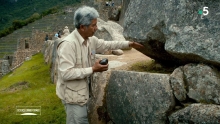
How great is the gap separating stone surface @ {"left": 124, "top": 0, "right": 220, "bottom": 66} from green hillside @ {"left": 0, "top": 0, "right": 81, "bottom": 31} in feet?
217

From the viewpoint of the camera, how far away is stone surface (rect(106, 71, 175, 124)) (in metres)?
3.73

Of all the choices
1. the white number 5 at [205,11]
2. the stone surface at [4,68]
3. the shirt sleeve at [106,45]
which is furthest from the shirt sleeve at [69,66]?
the stone surface at [4,68]

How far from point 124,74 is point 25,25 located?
56.1 metres

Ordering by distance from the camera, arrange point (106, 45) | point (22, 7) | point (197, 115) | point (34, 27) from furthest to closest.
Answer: point (22, 7), point (34, 27), point (106, 45), point (197, 115)

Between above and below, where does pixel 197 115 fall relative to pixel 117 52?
below

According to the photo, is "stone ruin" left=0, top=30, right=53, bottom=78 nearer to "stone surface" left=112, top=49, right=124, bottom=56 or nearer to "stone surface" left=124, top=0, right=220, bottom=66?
"stone surface" left=112, top=49, right=124, bottom=56

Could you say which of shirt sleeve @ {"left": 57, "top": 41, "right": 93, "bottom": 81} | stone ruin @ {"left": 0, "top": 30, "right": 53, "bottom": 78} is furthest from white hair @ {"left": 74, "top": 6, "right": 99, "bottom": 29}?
stone ruin @ {"left": 0, "top": 30, "right": 53, "bottom": 78}

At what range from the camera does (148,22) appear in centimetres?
408

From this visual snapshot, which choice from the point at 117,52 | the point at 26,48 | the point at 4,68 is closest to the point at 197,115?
the point at 117,52

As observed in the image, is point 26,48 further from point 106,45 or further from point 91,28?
point 91,28

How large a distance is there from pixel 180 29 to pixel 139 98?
0.98 meters

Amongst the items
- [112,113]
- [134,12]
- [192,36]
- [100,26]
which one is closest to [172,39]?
[192,36]

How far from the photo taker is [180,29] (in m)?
3.63

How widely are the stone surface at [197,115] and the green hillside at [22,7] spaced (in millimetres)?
66938
